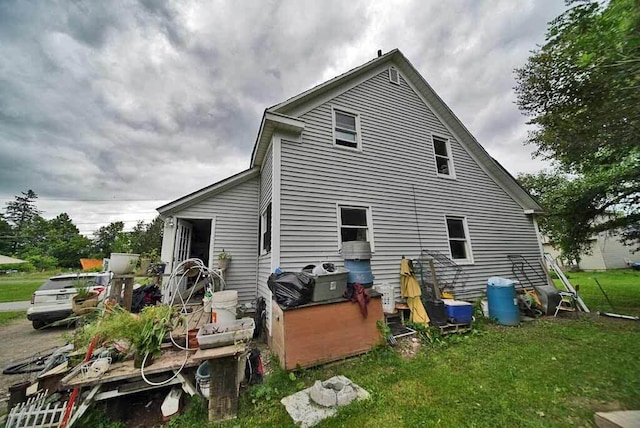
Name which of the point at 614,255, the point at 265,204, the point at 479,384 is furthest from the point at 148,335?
the point at 614,255

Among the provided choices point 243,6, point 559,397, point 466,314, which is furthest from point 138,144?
point 559,397

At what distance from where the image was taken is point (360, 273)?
443cm

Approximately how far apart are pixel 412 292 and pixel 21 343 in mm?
9425

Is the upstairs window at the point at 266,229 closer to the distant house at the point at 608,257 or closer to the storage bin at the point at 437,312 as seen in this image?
the storage bin at the point at 437,312

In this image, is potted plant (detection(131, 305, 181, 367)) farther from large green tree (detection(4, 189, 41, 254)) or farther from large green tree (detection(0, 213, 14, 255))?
large green tree (detection(4, 189, 41, 254))

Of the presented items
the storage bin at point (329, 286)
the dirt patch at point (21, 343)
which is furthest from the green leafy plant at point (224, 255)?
the storage bin at point (329, 286)

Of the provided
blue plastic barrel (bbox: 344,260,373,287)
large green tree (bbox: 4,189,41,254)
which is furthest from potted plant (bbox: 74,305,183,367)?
large green tree (bbox: 4,189,41,254)

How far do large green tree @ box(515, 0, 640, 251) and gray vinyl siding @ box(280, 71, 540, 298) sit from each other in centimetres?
190

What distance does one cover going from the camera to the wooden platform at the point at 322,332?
329 centimetres

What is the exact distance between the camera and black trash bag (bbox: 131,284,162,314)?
6.12m

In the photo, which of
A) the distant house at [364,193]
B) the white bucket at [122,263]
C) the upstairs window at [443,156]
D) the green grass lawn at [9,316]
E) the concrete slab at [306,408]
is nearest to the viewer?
the concrete slab at [306,408]

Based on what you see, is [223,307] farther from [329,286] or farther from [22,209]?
[22,209]

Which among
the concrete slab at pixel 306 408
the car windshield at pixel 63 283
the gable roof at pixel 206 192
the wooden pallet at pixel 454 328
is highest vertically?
the gable roof at pixel 206 192

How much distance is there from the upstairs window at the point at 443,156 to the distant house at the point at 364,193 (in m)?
0.04
